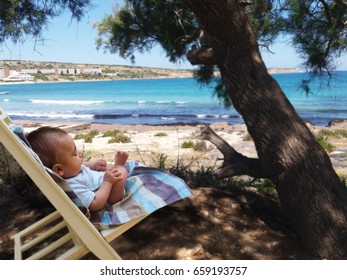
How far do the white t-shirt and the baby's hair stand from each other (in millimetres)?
137

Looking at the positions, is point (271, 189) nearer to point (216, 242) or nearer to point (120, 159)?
point (216, 242)

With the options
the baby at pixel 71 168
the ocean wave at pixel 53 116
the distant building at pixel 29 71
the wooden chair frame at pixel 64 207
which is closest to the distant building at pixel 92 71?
the distant building at pixel 29 71

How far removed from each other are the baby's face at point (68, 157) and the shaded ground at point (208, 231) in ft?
1.81

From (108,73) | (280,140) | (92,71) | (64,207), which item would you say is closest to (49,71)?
(92,71)

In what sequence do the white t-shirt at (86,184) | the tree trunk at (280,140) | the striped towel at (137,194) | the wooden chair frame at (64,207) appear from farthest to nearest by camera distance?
the tree trunk at (280,140) < the white t-shirt at (86,184) < the striped towel at (137,194) < the wooden chair frame at (64,207)

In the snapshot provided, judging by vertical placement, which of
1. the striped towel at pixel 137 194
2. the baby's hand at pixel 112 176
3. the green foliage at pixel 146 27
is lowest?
the striped towel at pixel 137 194

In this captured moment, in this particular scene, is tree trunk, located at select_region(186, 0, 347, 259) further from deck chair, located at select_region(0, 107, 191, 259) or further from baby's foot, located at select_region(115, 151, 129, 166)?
baby's foot, located at select_region(115, 151, 129, 166)

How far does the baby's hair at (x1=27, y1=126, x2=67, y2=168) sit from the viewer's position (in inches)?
77.6

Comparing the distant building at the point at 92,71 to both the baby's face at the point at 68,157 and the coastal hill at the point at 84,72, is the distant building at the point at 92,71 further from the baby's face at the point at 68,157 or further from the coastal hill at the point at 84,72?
the baby's face at the point at 68,157

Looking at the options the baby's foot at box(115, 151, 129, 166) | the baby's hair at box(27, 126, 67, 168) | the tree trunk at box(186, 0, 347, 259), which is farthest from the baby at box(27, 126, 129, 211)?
the tree trunk at box(186, 0, 347, 259)

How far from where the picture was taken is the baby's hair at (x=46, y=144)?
6.47ft

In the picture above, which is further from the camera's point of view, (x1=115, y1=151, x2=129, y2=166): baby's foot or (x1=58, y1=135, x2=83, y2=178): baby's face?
(x1=115, y1=151, x2=129, y2=166): baby's foot

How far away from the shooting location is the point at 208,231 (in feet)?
8.31

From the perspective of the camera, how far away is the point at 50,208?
2826 mm
